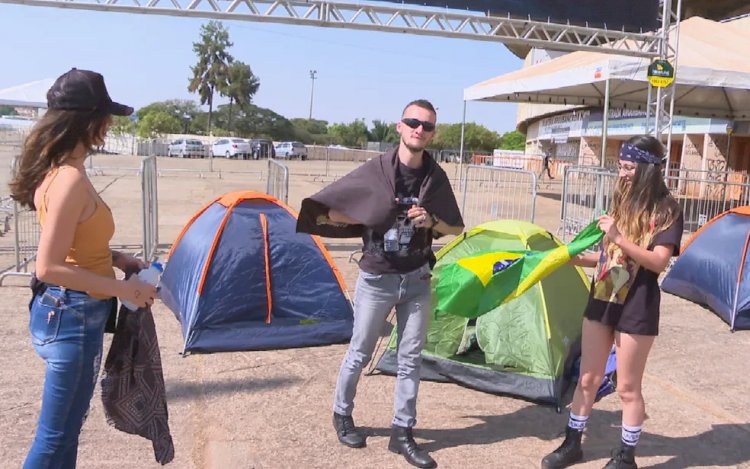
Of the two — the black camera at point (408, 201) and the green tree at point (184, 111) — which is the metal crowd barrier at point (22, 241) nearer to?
the black camera at point (408, 201)

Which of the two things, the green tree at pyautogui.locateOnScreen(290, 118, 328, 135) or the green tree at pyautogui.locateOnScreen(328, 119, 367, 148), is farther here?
the green tree at pyautogui.locateOnScreen(290, 118, 328, 135)

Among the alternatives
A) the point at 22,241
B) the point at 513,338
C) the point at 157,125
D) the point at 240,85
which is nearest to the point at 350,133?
the point at 240,85

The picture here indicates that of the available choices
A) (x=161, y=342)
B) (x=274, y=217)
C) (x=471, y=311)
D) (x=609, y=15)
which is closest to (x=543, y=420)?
(x=471, y=311)

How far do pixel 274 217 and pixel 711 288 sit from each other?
489 centimetres

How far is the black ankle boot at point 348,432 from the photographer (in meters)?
3.84

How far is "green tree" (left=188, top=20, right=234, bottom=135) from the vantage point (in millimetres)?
75062

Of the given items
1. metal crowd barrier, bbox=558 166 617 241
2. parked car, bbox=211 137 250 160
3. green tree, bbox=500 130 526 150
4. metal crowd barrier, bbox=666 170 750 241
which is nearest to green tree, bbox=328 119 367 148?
green tree, bbox=500 130 526 150

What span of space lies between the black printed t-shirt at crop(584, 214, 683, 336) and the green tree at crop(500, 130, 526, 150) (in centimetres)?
6457

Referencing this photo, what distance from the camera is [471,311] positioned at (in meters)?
4.03

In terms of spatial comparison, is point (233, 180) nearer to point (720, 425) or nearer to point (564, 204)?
point (564, 204)

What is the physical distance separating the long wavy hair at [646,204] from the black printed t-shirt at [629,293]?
0.05 m

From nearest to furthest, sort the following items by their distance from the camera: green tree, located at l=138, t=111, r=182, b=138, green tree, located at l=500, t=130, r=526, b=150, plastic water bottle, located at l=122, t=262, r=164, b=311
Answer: plastic water bottle, located at l=122, t=262, r=164, b=311
green tree, located at l=138, t=111, r=182, b=138
green tree, located at l=500, t=130, r=526, b=150

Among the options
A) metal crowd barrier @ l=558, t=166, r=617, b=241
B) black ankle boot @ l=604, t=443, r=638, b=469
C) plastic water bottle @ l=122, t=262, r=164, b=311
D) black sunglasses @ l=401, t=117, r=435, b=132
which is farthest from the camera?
metal crowd barrier @ l=558, t=166, r=617, b=241

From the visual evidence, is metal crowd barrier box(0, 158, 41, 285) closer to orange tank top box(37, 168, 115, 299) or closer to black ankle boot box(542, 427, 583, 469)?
orange tank top box(37, 168, 115, 299)
